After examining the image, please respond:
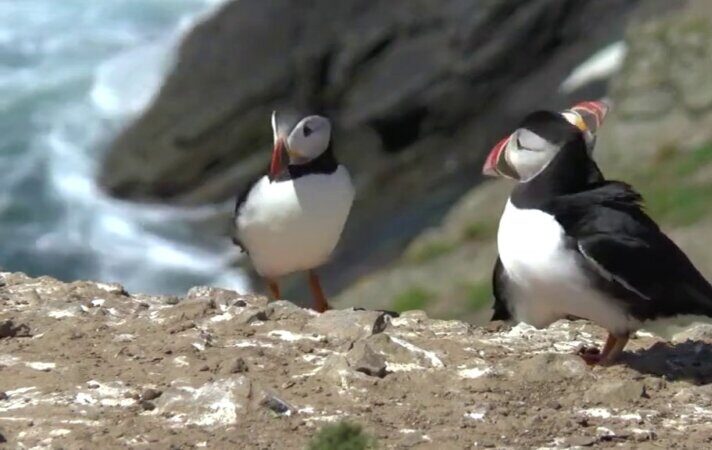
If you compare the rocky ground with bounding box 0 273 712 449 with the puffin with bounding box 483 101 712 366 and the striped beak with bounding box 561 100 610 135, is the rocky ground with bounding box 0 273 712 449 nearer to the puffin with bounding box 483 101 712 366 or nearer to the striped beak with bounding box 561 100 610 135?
the puffin with bounding box 483 101 712 366

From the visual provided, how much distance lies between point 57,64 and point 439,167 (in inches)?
383

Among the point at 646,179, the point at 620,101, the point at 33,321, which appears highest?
the point at 620,101

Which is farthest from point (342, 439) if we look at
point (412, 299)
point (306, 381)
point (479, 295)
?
point (412, 299)

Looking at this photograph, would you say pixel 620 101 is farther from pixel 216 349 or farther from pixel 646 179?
pixel 216 349

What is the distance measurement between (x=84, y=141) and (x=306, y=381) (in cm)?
1662

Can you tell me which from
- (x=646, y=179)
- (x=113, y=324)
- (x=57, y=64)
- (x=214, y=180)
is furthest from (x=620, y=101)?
(x=57, y=64)

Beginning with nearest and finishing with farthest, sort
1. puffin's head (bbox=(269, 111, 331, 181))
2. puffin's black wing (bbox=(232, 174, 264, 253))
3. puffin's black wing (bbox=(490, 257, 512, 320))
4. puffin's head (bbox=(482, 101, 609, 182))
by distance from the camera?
puffin's head (bbox=(482, 101, 609, 182)), puffin's black wing (bbox=(490, 257, 512, 320)), puffin's head (bbox=(269, 111, 331, 181)), puffin's black wing (bbox=(232, 174, 264, 253))

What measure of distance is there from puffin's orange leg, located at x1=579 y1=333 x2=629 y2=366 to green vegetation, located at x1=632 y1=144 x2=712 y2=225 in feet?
19.9

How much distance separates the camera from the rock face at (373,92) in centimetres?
1752

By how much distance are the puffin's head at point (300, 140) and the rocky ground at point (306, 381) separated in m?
1.57

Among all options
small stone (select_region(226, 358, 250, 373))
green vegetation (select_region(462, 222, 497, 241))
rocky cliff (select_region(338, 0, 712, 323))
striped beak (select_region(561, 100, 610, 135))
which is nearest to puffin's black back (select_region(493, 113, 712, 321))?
striped beak (select_region(561, 100, 610, 135))

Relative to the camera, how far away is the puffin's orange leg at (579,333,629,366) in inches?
268

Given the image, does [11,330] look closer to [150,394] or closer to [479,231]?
[150,394]

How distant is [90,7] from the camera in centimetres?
2805
